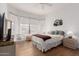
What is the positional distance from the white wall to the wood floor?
42cm

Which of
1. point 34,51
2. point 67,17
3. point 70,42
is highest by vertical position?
point 67,17

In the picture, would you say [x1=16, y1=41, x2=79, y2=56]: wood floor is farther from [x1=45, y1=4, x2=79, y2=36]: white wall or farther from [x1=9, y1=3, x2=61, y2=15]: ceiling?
[x1=9, y1=3, x2=61, y2=15]: ceiling

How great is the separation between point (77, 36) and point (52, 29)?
0.52m

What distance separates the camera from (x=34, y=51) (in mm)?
1727

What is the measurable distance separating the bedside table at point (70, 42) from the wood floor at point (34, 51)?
0.08 metres

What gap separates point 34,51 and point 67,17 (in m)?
0.99

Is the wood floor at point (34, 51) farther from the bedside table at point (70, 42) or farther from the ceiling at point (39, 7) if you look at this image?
the ceiling at point (39, 7)

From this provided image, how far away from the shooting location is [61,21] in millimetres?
1685

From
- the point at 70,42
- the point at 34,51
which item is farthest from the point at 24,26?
the point at 70,42

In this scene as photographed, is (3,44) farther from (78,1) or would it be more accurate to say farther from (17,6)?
(78,1)

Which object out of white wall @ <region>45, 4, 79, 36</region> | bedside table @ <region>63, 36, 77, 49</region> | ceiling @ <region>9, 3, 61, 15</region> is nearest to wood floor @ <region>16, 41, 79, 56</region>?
bedside table @ <region>63, 36, 77, 49</region>

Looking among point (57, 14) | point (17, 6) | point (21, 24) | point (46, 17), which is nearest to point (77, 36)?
point (57, 14)

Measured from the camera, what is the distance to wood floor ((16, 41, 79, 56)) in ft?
5.35

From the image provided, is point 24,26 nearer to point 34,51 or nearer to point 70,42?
point 34,51
